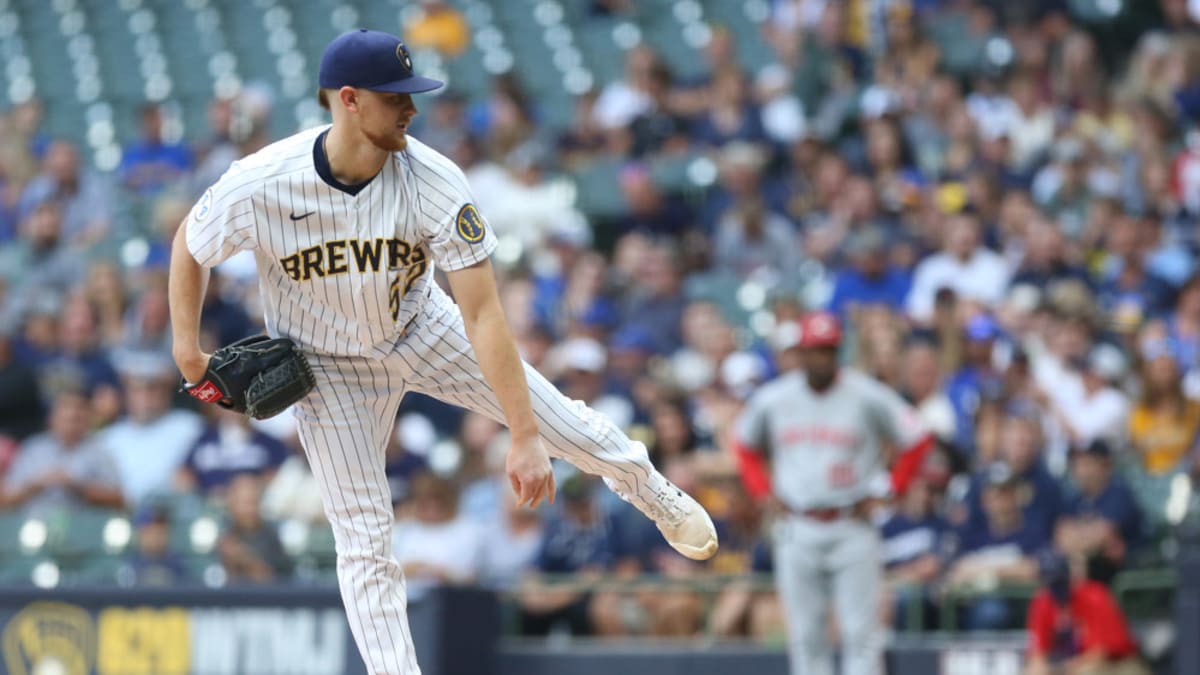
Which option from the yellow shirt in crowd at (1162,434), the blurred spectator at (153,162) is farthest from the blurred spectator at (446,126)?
the yellow shirt in crowd at (1162,434)

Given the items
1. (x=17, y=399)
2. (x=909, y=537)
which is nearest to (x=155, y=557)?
(x=17, y=399)

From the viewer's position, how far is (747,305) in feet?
35.9

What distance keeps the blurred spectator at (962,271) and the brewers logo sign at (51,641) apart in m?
4.78

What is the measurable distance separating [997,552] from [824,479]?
930 millimetres

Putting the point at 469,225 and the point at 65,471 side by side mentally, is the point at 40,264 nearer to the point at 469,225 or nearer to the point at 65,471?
the point at 65,471

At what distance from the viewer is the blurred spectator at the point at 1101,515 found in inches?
326

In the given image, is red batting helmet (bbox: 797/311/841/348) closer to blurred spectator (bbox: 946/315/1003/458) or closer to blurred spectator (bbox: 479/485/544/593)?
blurred spectator (bbox: 946/315/1003/458)

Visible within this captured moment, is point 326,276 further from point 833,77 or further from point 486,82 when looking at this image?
point 486,82

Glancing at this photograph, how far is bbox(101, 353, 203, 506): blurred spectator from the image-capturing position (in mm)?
10625

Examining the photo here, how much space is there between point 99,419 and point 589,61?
16.8 feet

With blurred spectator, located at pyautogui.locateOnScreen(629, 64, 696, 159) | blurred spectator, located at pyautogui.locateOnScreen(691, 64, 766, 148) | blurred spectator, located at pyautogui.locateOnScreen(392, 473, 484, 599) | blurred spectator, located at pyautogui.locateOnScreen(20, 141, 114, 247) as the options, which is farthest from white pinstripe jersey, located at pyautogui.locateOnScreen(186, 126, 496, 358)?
blurred spectator, located at pyautogui.locateOnScreen(20, 141, 114, 247)

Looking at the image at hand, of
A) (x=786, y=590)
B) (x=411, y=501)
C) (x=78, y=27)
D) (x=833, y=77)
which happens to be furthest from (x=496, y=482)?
(x=78, y=27)

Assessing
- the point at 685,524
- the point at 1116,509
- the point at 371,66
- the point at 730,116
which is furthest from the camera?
the point at 730,116

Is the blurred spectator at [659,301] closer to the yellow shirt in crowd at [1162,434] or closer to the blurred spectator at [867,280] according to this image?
the blurred spectator at [867,280]
